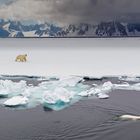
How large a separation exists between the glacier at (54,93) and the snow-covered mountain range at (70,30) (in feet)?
1.58

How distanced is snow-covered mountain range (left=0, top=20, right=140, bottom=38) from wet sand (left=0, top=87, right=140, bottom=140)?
2.99 feet

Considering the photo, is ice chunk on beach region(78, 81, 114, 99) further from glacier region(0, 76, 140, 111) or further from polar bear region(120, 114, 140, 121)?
polar bear region(120, 114, 140, 121)

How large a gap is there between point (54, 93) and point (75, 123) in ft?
1.04

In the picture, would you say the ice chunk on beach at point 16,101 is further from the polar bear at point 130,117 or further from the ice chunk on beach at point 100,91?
the polar bear at point 130,117

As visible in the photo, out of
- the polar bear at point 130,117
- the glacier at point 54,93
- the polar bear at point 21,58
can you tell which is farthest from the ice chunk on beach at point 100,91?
the polar bear at point 21,58

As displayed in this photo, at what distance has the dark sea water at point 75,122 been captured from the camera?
0.94 metres

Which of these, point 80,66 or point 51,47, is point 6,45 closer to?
point 51,47

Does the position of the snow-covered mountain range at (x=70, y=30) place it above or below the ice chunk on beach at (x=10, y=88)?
above

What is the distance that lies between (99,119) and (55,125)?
181 mm

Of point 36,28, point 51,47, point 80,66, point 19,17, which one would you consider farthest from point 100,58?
point 19,17

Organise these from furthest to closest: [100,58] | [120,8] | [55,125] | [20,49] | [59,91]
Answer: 1. [20,49]
2. [100,58]
3. [120,8]
4. [59,91]
5. [55,125]

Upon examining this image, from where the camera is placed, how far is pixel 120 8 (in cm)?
207

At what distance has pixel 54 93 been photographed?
1.33m

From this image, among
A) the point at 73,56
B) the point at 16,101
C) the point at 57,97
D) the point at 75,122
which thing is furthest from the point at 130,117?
the point at 73,56
